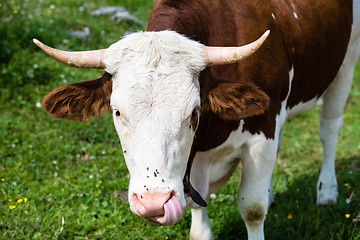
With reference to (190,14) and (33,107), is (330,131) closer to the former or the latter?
(190,14)

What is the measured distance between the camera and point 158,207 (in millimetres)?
2545

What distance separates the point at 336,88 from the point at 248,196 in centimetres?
172

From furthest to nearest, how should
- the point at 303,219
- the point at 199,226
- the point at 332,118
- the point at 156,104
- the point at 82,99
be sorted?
the point at 332,118
the point at 303,219
the point at 199,226
the point at 82,99
the point at 156,104

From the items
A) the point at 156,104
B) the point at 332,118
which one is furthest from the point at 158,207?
the point at 332,118

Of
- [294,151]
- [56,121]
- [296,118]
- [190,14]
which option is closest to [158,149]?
[190,14]

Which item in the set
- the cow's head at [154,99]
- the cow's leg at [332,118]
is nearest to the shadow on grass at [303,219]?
the cow's leg at [332,118]

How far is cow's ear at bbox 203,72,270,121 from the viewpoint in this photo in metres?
3.05

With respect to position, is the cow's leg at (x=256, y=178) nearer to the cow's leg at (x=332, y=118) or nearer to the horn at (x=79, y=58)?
the cow's leg at (x=332, y=118)

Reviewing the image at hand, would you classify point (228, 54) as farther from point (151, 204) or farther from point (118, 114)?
point (151, 204)

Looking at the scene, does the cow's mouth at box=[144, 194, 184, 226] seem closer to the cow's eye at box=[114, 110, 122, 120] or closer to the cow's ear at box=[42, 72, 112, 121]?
the cow's eye at box=[114, 110, 122, 120]

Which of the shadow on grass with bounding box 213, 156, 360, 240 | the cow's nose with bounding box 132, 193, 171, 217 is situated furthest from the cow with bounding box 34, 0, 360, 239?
the shadow on grass with bounding box 213, 156, 360, 240

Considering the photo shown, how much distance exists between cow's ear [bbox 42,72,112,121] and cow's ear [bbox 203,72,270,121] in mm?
578

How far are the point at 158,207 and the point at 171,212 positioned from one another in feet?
0.25

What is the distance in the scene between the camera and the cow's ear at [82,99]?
301 cm
